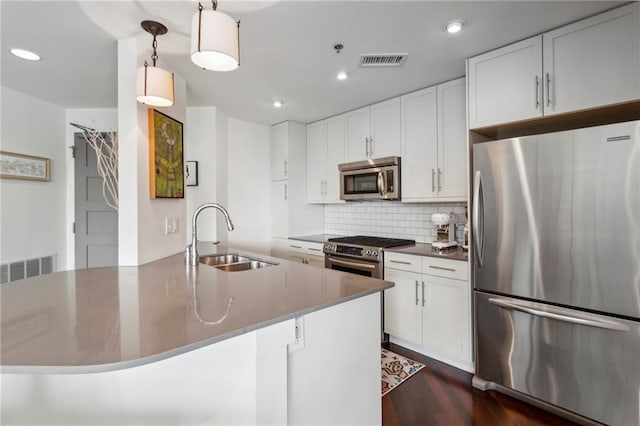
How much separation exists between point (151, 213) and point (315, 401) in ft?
5.46

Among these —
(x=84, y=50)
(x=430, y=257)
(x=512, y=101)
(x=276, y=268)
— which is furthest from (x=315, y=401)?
(x=84, y=50)

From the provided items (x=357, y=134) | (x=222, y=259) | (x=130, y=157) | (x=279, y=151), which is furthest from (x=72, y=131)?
(x=357, y=134)

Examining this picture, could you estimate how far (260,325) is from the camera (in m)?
1.02

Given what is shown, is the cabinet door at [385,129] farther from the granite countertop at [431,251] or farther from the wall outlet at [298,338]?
the wall outlet at [298,338]

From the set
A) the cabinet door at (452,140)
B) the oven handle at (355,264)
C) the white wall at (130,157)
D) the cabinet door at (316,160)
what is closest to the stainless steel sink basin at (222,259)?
the white wall at (130,157)

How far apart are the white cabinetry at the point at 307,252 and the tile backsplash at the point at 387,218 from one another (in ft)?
2.31

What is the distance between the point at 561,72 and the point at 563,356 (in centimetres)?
174

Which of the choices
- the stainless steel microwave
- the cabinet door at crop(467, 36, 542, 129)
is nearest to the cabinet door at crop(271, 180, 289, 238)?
the stainless steel microwave

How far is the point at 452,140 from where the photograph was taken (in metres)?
2.72

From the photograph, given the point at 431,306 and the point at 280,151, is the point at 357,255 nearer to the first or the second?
the point at 431,306

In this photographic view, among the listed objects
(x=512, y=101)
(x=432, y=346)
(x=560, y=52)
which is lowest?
(x=432, y=346)

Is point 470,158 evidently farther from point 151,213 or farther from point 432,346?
point 151,213

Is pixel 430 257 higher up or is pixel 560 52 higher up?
pixel 560 52

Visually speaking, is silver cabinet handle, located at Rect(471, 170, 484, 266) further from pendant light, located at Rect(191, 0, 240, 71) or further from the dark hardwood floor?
pendant light, located at Rect(191, 0, 240, 71)
